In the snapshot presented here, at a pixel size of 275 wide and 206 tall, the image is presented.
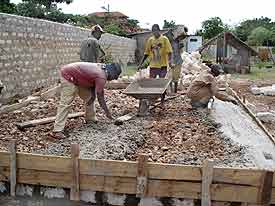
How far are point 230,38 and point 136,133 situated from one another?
18583 millimetres

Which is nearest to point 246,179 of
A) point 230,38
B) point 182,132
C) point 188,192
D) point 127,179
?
point 188,192

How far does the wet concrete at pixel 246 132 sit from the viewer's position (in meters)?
5.32

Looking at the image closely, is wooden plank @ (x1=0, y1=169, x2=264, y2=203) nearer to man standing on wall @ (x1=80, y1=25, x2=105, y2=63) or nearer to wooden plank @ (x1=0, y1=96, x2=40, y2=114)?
wooden plank @ (x1=0, y1=96, x2=40, y2=114)

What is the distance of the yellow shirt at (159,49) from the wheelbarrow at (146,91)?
86 cm

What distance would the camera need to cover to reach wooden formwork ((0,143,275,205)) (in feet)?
13.2

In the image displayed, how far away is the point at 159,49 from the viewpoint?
31.9 feet

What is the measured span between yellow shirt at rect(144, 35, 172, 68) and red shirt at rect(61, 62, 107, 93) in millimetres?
3830

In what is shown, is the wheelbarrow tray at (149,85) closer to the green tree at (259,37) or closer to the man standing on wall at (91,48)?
the man standing on wall at (91,48)

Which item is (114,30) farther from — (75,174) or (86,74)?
(75,174)

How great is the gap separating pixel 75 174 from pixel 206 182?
1.29m

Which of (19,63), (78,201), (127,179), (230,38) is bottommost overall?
(78,201)

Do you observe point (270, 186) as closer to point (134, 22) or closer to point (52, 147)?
point (52, 147)

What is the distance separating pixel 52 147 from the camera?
18.4 ft

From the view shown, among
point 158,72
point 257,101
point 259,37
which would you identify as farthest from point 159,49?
point 259,37
